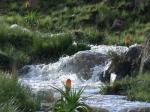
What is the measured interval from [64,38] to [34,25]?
8.57 meters

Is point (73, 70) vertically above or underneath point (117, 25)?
underneath

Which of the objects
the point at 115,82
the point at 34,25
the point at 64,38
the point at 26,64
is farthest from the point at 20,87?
the point at 34,25

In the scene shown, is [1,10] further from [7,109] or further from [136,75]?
[7,109]

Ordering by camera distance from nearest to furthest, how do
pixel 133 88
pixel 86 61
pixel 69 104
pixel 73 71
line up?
pixel 69 104 < pixel 133 88 < pixel 73 71 < pixel 86 61

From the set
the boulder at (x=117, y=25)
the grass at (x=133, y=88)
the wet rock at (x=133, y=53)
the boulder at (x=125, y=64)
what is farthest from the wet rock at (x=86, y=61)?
the boulder at (x=117, y=25)

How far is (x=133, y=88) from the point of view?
17891mm

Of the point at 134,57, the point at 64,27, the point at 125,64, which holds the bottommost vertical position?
the point at 125,64

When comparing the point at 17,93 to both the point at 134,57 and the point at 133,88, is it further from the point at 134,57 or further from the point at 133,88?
the point at 134,57

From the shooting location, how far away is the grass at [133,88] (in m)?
17.2

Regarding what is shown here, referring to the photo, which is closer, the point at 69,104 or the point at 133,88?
the point at 69,104

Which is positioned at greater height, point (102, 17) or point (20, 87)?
point (102, 17)

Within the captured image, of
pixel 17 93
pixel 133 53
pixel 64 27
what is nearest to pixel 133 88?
pixel 17 93

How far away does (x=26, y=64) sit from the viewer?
2617cm

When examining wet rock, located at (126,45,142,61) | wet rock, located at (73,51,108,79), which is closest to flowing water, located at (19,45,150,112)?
wet rock, located at (73,51,108,79)
